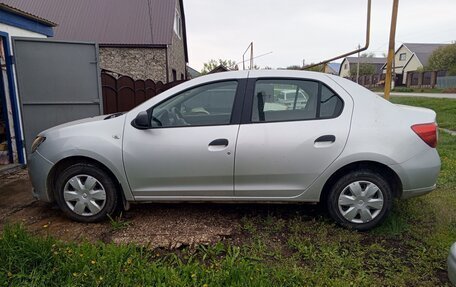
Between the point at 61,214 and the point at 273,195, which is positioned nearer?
the point at 273,195

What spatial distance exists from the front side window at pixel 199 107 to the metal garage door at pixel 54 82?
Answer: 294 centimetres

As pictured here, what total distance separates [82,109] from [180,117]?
309 cm

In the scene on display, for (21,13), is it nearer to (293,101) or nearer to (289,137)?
(293,101)

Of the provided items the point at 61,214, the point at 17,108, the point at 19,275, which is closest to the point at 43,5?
the point at 17,108

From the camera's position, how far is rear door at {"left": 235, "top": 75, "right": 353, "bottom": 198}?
308 centimetres

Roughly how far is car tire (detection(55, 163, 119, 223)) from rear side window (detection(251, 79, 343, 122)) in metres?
1.68

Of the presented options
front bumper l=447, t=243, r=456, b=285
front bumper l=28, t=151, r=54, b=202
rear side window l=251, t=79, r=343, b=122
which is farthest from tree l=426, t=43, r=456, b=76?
front bumper l=28, t=151, r=54, b=202

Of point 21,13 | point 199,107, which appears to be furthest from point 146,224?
point 21,13

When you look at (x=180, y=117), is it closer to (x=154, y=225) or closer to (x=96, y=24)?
(x=154, y=225)

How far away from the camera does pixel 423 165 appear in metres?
3.08

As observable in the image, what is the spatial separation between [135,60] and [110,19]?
2807mm

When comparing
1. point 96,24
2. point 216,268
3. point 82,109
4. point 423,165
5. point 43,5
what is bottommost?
point 216,268

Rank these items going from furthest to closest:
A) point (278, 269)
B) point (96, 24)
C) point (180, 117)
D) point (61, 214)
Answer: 1. point (96, 24)
2. point (61, 214)
3. point (180, 117)
4. point (278, 269)

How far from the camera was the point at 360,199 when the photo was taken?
10.4ft
